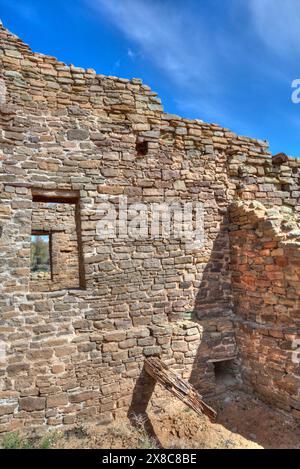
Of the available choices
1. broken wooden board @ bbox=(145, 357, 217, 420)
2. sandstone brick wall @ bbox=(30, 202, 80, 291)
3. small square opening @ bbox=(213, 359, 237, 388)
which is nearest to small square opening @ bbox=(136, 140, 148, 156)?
broken wooden board @ bbox=(145, 357, 217, 420)

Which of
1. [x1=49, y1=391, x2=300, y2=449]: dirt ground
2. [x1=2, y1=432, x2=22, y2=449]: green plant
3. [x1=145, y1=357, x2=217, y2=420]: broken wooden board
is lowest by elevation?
[x1=49, y1=391, x2=300, y2=449]: dirt ground

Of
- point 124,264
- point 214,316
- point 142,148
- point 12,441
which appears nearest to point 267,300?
point 214,316

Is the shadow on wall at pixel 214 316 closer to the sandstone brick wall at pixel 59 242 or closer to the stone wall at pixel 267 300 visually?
the stone wall at pixel 267 300

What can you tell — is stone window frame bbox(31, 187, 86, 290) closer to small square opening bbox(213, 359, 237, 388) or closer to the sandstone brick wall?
small square opening bbox(213, 359, 237, 388)

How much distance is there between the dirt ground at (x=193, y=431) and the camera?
4.07 metres

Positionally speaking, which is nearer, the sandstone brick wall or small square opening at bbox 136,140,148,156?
small square opening at bbox 136,140,148,156

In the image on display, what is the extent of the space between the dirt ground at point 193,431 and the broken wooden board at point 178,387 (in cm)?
52

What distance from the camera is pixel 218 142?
5.82m

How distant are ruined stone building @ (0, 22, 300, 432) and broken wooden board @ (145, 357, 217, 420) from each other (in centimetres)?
25

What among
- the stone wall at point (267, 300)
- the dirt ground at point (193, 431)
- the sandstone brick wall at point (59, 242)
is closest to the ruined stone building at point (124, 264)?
the stone wall at point (267, 300)

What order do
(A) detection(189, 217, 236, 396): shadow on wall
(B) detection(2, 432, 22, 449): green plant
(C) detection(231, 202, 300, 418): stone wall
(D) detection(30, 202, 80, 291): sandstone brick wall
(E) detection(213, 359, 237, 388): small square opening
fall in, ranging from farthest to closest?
(D) detection(30, 202, 80, 291): sandstone brick wall
(E) detection(213, 359, 237, 388): small square opening
(A) detection(189, 217, 236, 396): shadow on wall
(C) detection(231, 202, 300, 418): stone wall
(B) detection(2, 432, 22, 449): green plant

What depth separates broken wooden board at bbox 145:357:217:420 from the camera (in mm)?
3963

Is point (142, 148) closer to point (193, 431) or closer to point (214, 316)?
point (214, 316)

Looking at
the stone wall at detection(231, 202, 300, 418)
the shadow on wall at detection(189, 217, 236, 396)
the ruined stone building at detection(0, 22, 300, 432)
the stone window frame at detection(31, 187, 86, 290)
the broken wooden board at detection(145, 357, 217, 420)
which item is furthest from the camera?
the shadow on wall at detection(189, 217, 236, 396)
